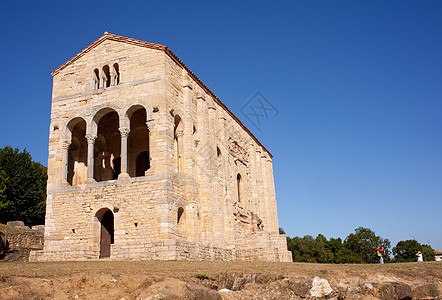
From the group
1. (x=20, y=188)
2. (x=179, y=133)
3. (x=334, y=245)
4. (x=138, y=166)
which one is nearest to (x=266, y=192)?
(x=138, y=166)

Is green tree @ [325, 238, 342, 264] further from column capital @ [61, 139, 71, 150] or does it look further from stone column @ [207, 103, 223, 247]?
column capital @ [61, 139, 71, 150]

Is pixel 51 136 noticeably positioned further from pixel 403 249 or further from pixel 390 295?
pixel 403 249

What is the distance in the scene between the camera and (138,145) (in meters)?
24.0

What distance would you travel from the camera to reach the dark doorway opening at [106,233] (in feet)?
61.9

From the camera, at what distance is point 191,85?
22359 mm

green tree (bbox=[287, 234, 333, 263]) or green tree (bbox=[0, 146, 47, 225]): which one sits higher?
green tree (bbox=[0, 146, 47, 225])

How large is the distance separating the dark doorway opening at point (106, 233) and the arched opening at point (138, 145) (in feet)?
14.2

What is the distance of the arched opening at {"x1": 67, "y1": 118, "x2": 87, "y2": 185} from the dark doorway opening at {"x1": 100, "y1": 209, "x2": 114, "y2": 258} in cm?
313

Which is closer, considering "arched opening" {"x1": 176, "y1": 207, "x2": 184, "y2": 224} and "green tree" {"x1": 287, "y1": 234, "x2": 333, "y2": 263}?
"arched opening" {"x1": 176, "y1": 207, "x2": 184, "y2": 224}

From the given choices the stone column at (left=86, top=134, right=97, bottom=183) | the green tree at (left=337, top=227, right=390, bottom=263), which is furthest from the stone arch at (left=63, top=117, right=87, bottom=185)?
the green tree at (left=337, top=227, right=390, bottom=263)

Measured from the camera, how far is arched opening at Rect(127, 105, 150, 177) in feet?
77.7

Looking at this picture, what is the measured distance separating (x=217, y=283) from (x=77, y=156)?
49.4 ft

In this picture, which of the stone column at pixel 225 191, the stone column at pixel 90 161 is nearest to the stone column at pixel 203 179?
the stone column at pixel 225 191

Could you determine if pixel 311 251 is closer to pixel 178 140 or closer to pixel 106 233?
pixel 178 140
